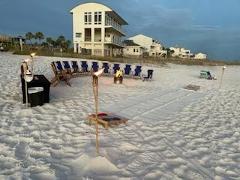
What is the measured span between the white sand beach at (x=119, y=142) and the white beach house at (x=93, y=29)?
124 feet

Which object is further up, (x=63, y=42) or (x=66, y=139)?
(x=63, y=42)

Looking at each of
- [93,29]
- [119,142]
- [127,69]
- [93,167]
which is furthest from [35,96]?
[93,29]

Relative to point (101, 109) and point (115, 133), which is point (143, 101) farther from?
point (115, 133)

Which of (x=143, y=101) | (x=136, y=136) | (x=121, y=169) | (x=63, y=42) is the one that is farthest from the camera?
(x=63, y=42)

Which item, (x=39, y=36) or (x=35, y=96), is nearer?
(x=35, y=96)

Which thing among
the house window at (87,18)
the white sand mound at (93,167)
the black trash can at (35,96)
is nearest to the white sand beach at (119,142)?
the white sand mound at (93,167)

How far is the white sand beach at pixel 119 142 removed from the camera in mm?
4977

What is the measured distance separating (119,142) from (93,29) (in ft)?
142

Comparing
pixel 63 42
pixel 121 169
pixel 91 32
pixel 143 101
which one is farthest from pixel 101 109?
pixel 63 42

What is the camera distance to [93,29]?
4794 cm

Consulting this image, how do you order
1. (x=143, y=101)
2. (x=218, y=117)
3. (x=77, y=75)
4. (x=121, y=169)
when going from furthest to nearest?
(x=77, y=75)
(x=143, y=101)
(x=218, y=117)
(x=121, y=169)

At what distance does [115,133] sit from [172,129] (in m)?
1.66

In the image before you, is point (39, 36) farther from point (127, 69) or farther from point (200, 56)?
point (200, 56)

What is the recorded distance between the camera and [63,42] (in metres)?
61.1
